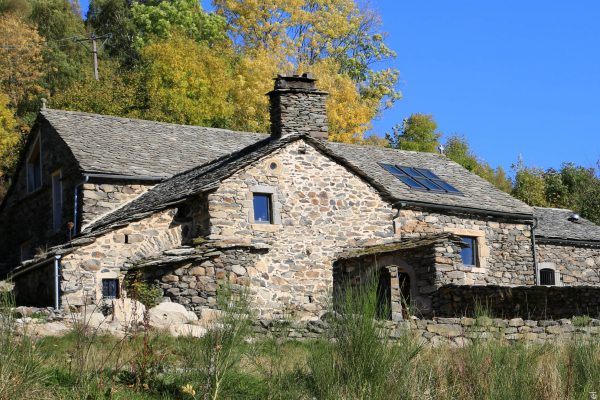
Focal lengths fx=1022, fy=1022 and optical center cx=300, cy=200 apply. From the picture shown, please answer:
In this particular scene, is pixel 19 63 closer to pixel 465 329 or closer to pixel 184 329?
pixel 184 329

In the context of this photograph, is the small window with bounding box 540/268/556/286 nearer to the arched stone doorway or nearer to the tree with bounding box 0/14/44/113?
the arched stone doorway

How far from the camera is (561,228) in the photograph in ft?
107

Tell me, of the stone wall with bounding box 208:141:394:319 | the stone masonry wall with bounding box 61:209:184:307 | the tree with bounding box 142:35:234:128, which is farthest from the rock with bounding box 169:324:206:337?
the tree with bounding box 142:35:234:128

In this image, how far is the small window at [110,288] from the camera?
76.3 ft

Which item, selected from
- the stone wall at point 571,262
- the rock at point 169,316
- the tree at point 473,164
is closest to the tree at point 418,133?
the tree at point 473,164

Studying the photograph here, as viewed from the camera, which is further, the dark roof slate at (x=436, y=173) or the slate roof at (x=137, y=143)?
the dark roof slate at (x=436, y=173)

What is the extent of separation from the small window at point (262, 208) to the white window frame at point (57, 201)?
6490 millimetres

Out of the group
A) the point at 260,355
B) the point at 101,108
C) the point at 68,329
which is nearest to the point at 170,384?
the point at 260,355

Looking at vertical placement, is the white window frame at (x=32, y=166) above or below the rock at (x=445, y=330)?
above

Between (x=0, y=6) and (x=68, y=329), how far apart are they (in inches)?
1695

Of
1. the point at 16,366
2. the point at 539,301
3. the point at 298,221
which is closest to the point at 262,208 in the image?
the point at 298,221

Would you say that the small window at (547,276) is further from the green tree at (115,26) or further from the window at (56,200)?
the green tree at (115,26)

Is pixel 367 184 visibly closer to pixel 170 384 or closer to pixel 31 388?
pixel 170 384

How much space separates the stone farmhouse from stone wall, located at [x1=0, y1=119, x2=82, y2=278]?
6 cm
